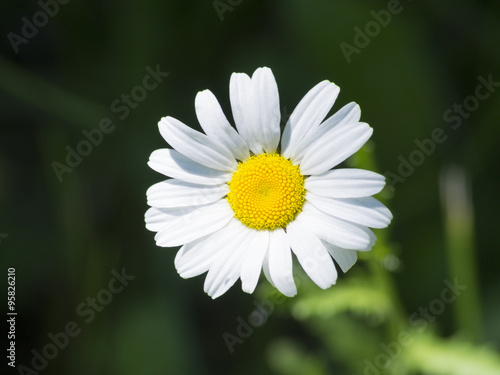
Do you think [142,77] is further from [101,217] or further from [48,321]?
[48,321]

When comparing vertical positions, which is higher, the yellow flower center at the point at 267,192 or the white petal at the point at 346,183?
the yellow flower center at the point at 267,192

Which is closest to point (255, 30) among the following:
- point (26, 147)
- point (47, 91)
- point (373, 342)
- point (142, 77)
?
point (142, 77)

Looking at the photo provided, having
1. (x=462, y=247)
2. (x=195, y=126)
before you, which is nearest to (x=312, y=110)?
(x=462, y=247)

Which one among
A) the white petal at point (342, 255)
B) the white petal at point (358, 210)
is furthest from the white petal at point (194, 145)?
the white petal at point (342, 255)

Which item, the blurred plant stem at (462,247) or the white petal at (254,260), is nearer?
the white petal at (254,260)

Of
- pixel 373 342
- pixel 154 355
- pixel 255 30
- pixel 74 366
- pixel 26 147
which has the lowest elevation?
pixel 373 342

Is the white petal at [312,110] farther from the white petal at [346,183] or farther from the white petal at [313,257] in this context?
the white petal at [313,257]
